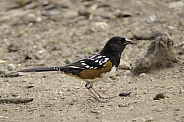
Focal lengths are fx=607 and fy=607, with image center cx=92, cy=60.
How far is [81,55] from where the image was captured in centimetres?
1109

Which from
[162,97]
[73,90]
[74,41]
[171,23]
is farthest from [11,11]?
[162,97]

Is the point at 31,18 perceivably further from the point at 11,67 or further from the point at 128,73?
the point at 128,73

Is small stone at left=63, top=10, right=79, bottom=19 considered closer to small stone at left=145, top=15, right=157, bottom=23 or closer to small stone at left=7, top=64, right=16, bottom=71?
small stone at left=145, top=15, right=157, bottom=23

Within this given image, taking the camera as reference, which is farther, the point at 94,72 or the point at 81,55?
the point at 81,55

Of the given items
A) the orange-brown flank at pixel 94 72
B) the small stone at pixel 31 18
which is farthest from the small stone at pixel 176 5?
the orange-brown flank at pixel 94 72

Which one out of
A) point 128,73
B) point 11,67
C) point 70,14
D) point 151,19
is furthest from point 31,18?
point 128,73

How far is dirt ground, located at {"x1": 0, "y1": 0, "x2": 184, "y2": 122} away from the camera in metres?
7.29

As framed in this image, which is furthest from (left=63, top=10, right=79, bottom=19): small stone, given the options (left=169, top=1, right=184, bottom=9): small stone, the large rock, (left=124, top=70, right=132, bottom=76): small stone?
the large rock

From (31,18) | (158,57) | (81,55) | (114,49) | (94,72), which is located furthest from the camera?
(31,18)

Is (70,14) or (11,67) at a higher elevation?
(70,14)

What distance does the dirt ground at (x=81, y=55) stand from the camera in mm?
7289

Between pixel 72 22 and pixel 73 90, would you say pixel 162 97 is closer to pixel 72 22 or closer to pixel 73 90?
pixel 73 90

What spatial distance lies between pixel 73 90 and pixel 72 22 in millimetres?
4462

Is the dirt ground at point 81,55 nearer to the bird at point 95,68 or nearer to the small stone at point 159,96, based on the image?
the small stone at point 159,96
